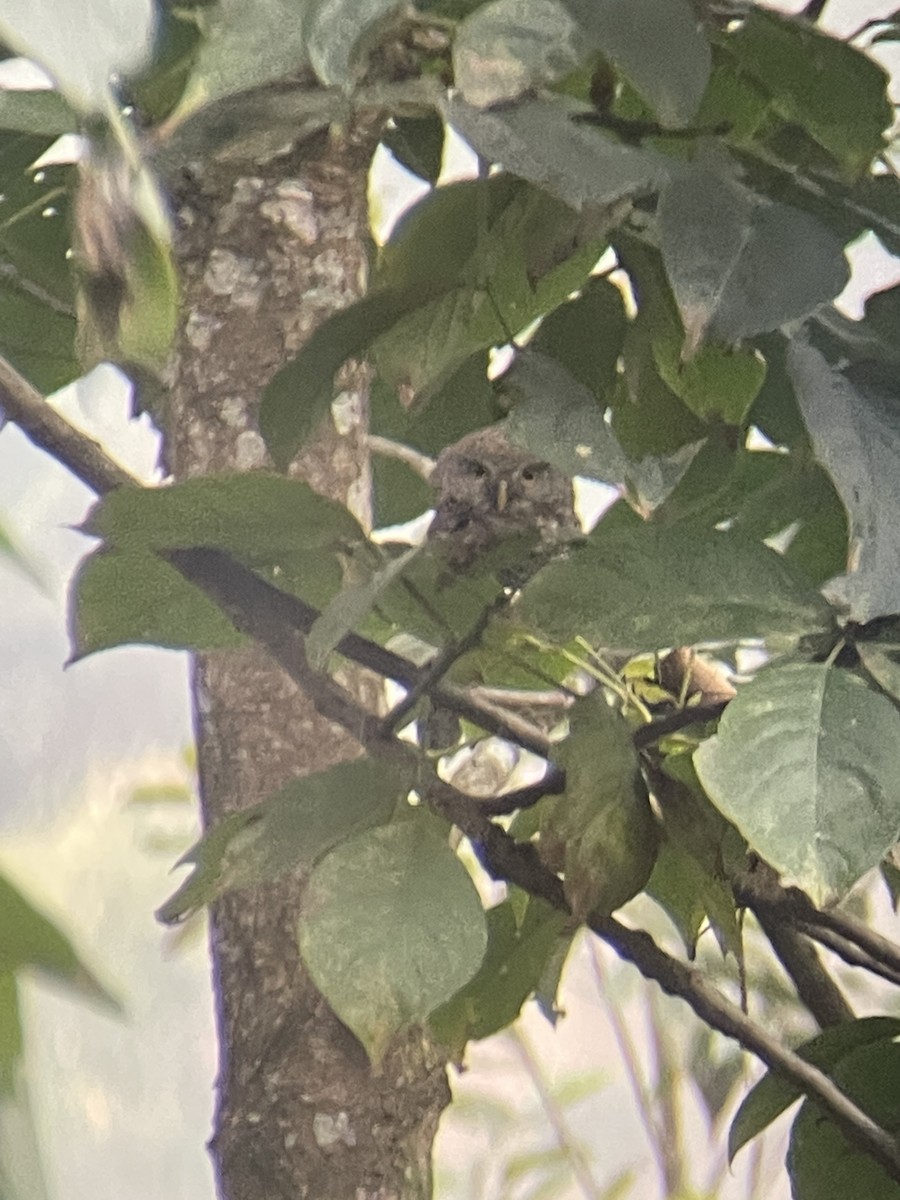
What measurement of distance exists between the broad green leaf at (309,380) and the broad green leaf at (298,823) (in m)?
0.09

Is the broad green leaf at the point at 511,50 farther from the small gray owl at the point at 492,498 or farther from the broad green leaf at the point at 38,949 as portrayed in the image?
the broad green leaf at the point at 38,949

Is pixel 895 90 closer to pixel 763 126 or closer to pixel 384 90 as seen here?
pixel 763 126

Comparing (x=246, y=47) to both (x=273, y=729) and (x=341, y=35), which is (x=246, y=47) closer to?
(x=341, y=35)

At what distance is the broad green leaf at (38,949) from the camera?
0.12 m

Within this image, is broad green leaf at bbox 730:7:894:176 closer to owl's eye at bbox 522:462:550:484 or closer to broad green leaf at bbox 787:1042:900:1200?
owl's eye at bbox 522:462:550:484

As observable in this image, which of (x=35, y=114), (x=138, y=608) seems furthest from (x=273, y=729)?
(x=35, y=114)

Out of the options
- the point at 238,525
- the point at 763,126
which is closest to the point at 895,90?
the point at 763,126

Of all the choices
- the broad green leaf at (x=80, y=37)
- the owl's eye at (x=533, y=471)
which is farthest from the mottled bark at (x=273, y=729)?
the broad green leaf at (x=80, y=37)

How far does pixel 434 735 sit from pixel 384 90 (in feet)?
0.67

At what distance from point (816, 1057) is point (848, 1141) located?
4 cm

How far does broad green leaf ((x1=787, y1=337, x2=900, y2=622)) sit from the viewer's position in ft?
1.00

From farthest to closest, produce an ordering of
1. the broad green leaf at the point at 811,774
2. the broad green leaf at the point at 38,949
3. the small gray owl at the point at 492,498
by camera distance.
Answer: the small gray owl at the point at 492,498 < the broad green leaf at the point at 811,774 < the broad green leaf at the point at 38,949

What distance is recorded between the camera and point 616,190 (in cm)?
33

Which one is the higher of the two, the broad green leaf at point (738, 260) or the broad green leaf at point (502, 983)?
the broad green leaf at point (738, 260)
